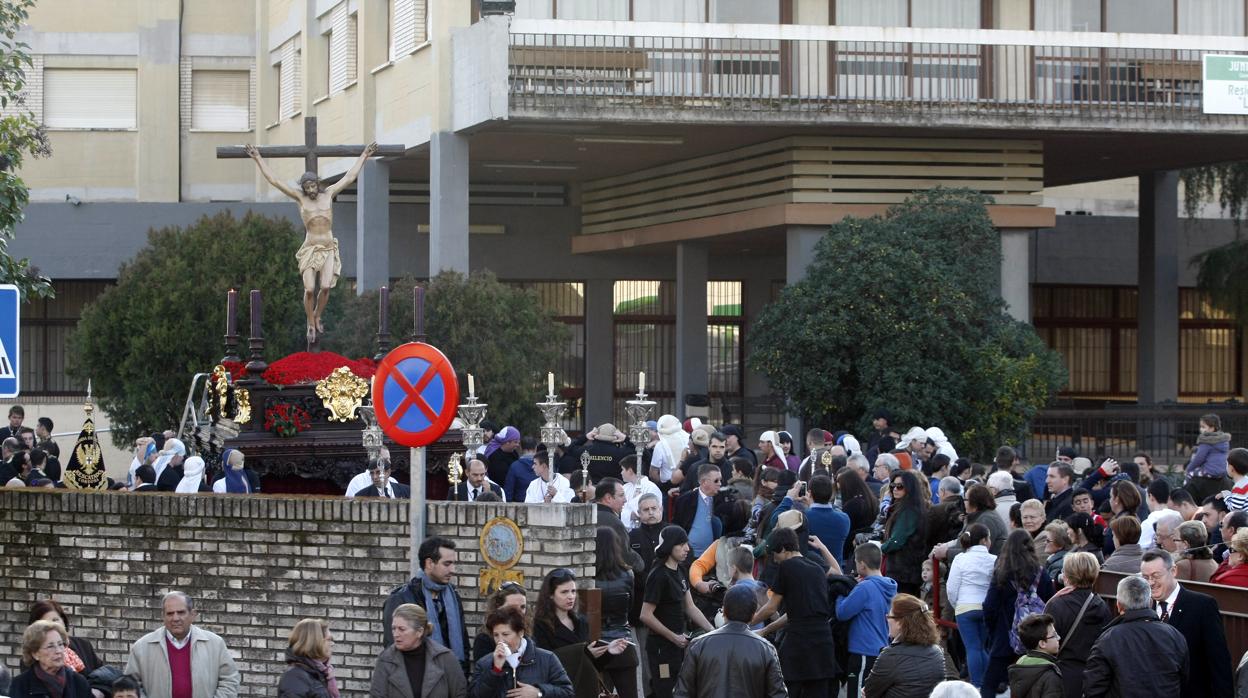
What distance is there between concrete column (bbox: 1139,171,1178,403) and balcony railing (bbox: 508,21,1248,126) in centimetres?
871

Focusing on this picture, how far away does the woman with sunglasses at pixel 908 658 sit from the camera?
905 cm

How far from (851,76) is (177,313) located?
12802mm

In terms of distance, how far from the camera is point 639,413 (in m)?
16.3

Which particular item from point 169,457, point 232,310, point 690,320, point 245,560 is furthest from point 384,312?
point 690,320

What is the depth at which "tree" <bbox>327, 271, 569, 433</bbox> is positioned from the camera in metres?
28.8

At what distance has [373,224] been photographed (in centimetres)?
3456

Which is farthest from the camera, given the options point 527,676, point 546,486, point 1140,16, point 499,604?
point 1140,16

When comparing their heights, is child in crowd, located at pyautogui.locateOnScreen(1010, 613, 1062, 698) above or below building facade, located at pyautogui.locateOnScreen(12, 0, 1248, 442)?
below

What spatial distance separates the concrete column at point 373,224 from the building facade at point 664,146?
0.06 m

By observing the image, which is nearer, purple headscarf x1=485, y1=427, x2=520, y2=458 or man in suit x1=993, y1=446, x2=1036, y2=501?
man in suit x1=993, y1=446, x2=1036, y2=501

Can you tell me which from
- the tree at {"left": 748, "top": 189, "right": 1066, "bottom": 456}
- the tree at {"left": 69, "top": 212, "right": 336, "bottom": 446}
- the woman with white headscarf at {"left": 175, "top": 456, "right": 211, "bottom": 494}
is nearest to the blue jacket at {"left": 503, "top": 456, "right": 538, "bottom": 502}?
the woman with white headscarf at {"left": 175, "top": 456, "right": 211, "bottom": 494}

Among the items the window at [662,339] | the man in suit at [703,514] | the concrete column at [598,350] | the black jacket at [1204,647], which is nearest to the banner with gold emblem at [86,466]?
the man in suit at [703,514]

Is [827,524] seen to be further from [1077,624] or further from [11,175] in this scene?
[11,175]

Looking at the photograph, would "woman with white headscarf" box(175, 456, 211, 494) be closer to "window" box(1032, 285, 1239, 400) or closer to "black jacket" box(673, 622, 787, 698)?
"black jacket" box(673, 622, 787, 698)
